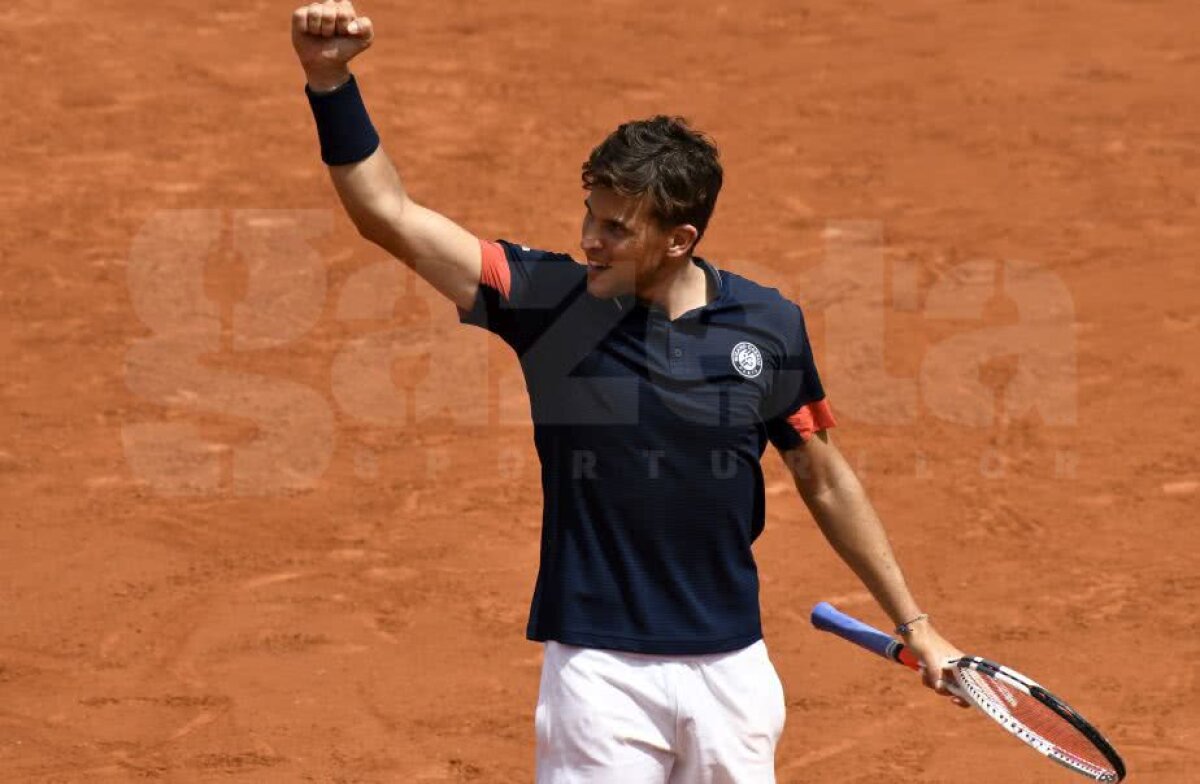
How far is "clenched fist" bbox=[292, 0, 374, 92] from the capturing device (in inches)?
173

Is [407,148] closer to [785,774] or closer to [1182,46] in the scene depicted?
[1182,46]

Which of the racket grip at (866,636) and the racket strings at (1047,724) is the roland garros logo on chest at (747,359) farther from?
the racket strings at (1047,724)

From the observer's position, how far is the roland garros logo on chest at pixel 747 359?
484cm

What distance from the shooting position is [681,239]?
4797 millimetres

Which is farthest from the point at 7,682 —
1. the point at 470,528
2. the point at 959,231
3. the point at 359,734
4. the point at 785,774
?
the point at 959,231

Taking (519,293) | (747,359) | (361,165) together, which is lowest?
(747,359)

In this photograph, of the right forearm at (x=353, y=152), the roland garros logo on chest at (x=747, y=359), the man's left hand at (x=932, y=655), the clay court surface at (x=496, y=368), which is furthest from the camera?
the clay court surface at (x=496, y=368)

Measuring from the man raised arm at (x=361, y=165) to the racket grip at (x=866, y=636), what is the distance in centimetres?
145

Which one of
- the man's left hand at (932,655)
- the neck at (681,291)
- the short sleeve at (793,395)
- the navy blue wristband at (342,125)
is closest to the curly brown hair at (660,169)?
the neck at (681,291)

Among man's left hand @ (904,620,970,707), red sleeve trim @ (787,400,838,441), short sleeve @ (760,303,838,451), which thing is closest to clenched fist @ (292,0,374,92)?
short sleeve @ (760,303,838,451)

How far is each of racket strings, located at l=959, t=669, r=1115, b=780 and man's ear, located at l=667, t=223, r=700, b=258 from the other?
1414 mm

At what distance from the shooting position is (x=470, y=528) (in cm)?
958

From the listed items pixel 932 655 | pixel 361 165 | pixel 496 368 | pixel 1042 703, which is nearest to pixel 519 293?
pixel 361 165

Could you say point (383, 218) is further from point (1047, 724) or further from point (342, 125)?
point (1047, 724)
